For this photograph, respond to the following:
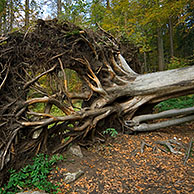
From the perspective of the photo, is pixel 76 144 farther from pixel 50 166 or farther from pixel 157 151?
pixel 157 151

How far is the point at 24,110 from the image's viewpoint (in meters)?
3.80

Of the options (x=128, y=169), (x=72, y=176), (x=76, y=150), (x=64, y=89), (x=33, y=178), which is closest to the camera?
(x=33, y=178)

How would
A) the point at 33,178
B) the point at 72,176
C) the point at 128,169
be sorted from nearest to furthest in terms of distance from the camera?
the point at 33,178, the point at 72,176, the point at 128,169

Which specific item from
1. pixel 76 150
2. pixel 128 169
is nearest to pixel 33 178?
pixel 76 150

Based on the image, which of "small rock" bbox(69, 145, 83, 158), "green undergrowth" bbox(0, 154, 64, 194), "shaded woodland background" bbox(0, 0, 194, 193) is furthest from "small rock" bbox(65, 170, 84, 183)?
"shaded woodland background" bbox(0, 0, 194, 193)

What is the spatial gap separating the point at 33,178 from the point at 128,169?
2.15 metres

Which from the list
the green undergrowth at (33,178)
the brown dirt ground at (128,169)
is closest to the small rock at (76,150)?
the brown dirt ground at (128,169)

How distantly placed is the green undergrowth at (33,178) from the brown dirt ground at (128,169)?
0.19 m

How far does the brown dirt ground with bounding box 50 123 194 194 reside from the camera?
10.5 ft

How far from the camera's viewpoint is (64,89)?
4.56m

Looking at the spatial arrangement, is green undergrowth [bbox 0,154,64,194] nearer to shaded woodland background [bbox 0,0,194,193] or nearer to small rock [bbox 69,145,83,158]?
shaded woodland background [bbox 0,0,194,193]

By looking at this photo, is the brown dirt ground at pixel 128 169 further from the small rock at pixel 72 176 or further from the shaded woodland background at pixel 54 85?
the shaded woodland background at pixel 54 85

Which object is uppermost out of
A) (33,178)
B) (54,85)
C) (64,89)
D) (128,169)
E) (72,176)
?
(54,85)

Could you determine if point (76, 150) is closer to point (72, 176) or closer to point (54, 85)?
point (72, 176)
